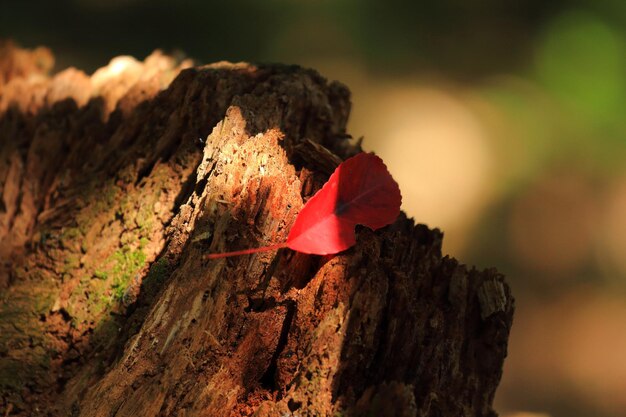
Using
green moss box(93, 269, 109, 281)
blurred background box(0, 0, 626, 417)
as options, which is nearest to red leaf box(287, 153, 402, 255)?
green moss box(93, 269, 109, 281)

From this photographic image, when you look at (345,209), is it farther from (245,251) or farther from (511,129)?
(511,129)

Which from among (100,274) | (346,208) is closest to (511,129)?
(346,208)

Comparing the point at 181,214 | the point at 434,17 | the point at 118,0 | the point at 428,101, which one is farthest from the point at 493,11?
the point at 181,214

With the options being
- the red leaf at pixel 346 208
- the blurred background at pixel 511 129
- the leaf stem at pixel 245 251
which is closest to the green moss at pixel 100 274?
the leaf stem at pixel 245 251

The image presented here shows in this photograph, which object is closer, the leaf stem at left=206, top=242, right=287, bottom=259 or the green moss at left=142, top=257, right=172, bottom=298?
the leaf stem at left=206, top=242, right=287, bottom=259

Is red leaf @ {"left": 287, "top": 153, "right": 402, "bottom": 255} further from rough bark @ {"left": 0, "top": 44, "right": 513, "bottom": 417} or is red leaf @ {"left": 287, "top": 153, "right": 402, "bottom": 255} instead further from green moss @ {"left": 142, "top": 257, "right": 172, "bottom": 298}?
green moss @ {"left": 142, "top": 257, "right": 172, "bottom": 298}

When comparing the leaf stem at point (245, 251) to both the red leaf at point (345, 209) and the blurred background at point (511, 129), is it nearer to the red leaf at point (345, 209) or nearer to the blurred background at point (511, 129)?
the red leaf at point (345, 209)
